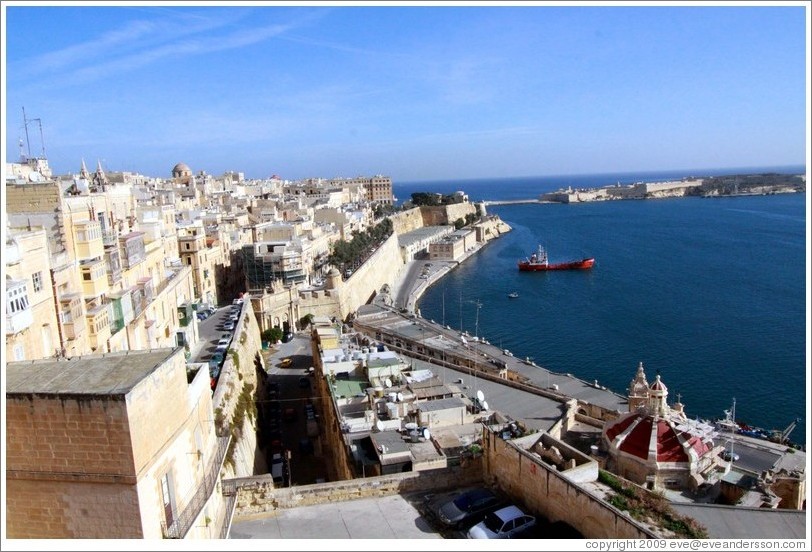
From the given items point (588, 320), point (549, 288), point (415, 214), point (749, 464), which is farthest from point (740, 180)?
point (749, 464)

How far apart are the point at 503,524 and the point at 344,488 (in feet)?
6.40

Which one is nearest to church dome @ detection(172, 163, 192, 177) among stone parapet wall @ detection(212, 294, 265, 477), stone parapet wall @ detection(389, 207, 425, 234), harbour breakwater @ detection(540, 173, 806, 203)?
stone parapet wall @ detection(389, 207, 425, 234)

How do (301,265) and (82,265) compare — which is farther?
(301,265)

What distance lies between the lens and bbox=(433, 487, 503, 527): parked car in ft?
22.8

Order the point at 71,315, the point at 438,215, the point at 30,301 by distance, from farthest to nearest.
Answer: the point at 438,215
the point at 71,315
the point at 30,301

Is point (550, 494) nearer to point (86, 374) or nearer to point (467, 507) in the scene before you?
point (467, 507)

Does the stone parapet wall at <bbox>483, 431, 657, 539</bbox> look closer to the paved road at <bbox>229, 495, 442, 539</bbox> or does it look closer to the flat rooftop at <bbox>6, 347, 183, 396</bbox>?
the paved road at <bbox>229, 495, 442, 539</bbox>

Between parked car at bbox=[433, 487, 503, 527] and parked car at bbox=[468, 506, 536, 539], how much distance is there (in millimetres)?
203

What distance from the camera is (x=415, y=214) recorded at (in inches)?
2594

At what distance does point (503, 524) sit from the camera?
6.60 metres

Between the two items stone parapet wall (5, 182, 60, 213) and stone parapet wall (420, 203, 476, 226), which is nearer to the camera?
stone parapet wall (5, 182, 60, 213)

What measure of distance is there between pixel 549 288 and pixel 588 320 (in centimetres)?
876

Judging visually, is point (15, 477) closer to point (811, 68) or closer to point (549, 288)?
point (811, 68)

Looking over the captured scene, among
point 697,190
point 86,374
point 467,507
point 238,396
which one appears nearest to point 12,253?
point 86,374
